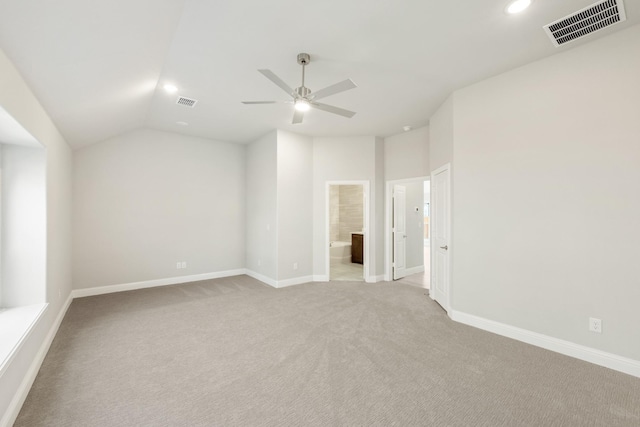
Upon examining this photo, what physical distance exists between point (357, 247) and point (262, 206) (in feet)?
11.2

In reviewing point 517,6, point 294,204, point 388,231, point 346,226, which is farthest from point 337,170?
point 517,6

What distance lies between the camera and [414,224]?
6625mm

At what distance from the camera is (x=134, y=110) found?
414 centimetres

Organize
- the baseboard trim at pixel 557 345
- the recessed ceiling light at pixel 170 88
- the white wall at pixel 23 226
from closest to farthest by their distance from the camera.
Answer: the baseboard trim at pixel 557 345 < the white wall at pixel 23 226 < the recessed ceiling light at pixel 170 88

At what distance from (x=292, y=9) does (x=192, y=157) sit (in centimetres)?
443

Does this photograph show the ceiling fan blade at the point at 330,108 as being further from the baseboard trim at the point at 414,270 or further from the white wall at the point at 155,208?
the baseboard trim at the point at 414,270

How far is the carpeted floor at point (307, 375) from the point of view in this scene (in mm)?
1981

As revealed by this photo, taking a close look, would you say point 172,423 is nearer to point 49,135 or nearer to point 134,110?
point 49,135

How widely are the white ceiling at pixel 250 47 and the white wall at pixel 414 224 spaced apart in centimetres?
272

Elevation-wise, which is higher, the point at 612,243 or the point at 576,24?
the point at 576,24

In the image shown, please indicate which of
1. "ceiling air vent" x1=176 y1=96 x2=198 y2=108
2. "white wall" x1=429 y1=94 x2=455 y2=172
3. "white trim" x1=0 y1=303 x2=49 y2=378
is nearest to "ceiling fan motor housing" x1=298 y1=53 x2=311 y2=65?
"ceiling air vent" x1=176 y1=96 x2=198 y2=108

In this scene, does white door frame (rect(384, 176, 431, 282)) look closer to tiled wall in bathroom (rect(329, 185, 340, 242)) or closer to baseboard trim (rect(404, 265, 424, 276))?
baseboard trim (rect(404, 265, 424, 276))

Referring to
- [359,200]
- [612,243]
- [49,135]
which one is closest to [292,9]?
[49,135]

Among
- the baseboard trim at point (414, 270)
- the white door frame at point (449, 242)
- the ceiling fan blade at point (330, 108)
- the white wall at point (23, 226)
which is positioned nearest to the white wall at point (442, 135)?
the white door frame at point (449, 242)
